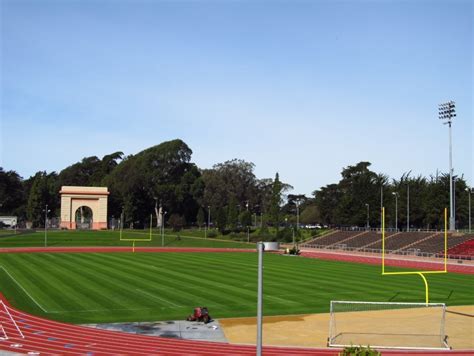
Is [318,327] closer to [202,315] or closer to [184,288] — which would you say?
[202,315]

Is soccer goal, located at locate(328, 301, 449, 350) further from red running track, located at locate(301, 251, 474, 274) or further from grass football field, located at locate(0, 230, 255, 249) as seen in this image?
grass football field, located at locate(0, 230, 255, 249)

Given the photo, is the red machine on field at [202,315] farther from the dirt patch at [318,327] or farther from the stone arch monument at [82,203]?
the stone arch monument at [82,203]

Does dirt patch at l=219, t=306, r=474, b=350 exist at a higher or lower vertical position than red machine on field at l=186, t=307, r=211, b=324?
lower

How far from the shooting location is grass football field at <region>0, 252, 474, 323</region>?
27023 millimetres

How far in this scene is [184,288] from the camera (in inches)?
1368

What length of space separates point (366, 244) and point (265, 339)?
63.9m

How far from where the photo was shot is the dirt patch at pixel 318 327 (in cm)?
2083

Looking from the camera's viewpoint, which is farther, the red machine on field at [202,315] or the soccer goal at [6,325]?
the red machine on field at [202,315]

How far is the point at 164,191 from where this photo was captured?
13412cm

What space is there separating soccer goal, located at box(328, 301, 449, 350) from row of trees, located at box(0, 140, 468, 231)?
69.5 metres

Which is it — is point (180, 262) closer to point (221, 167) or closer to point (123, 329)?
point (123, 329)

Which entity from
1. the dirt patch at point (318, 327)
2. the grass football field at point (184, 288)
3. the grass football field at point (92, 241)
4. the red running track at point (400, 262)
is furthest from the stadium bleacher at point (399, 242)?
the dirt patch at point (318, 327)

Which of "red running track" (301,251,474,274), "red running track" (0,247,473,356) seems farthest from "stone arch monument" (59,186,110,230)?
"red running track" (0,247,473,356)

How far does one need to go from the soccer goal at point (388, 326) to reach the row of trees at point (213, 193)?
69463 millimetres
